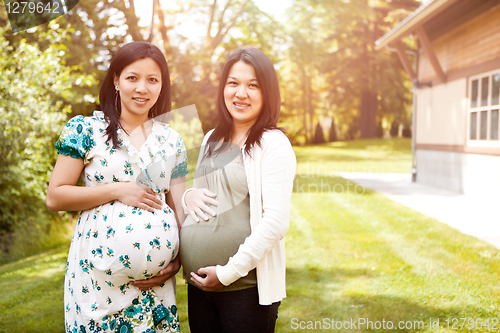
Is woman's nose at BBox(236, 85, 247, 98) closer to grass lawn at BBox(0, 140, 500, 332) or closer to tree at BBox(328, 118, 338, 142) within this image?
grass lawn at BBox(0, 140, 500, 332)

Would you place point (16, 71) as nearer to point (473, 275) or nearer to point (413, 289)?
point (413, 289)

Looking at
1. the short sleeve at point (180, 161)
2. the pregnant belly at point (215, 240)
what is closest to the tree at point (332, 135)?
the short sleeve at point (180, 161)

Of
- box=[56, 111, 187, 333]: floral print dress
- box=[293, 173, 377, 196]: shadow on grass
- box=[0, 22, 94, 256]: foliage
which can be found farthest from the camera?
box=[293, 173, 377, 196]: shadow on grass

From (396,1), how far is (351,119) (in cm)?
846

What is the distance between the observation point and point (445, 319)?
3.10 meters

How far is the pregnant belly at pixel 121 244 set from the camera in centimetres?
159

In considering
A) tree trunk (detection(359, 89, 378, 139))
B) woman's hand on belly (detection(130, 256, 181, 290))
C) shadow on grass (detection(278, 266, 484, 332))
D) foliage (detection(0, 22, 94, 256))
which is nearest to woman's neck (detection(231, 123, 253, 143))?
woman's hand on belly (detection(130, 256, 181, 290))

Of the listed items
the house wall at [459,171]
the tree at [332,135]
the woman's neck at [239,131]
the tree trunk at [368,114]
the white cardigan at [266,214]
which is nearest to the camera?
the white cardigan at [266,214]

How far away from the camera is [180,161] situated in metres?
1.84

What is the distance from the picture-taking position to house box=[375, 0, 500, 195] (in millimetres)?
7492

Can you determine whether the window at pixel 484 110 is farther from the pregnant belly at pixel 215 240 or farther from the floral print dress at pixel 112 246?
the floral print dress at pixel 112 246

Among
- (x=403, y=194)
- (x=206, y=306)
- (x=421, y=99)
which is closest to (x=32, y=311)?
(x=206, y=306)

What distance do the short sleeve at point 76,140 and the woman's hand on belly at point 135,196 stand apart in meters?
0.19

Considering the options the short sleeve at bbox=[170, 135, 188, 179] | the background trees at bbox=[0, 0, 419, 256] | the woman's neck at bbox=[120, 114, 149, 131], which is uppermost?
the background trees at bbox=[0, 0, 419, 256]
